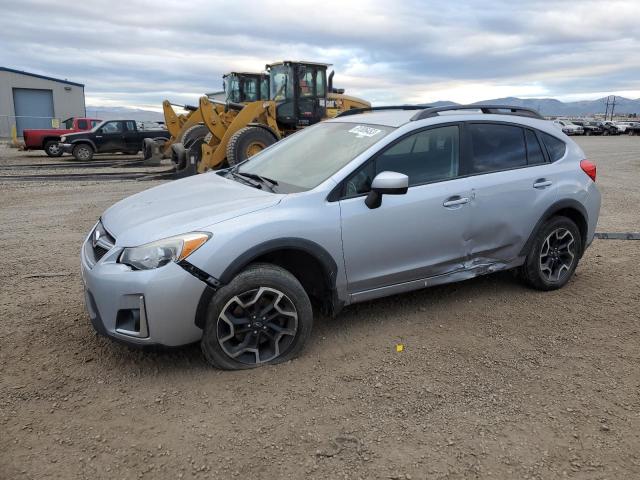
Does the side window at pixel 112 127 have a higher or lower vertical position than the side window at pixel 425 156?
higher

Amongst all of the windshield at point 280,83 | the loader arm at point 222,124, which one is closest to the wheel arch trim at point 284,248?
the loader arm at point 222,124

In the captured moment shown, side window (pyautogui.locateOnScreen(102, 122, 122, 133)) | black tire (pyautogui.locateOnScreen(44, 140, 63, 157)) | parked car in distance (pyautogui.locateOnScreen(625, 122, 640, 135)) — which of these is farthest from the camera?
parked car in distance (pyautogui.locateOnScreen(625, 122, 640, 135))

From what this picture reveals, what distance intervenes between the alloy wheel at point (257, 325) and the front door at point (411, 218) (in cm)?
55

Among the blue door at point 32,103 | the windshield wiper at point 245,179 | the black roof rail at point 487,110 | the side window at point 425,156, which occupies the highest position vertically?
the blue door at point 32,103

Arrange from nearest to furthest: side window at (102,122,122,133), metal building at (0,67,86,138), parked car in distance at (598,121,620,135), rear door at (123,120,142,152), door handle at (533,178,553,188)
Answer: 1. door handle at (533,178,553,188)
2. side window at (102,122,122,133)
3. rear door at (123,120,142,152)
4. metal building at (0,67,86,138)
5. parked car in distance at (598,121,620,135)

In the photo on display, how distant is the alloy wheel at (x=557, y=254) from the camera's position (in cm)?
467

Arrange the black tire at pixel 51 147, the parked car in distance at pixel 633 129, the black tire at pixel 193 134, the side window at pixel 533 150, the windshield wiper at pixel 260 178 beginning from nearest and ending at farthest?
the windshield wiper at pixel 260 178 → the side window at pixel 533 150 → the black tire at pixel 193 134 → the black tire at pixel 51 147 → the parked car in distance at pixel 633 129

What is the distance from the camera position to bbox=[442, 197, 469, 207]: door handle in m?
3.95

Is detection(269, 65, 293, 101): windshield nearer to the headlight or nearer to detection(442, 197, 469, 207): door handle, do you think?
Answer: detection(442, 197, 469, 207): door handle

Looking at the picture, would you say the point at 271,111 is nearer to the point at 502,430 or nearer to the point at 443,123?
the point at 443,123

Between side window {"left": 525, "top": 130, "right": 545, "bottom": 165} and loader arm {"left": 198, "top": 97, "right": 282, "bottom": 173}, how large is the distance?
9258mm

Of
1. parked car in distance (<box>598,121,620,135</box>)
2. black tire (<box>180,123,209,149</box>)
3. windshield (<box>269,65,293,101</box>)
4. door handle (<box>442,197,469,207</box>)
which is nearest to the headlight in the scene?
door handle (<box>442,197,469,207</box>)

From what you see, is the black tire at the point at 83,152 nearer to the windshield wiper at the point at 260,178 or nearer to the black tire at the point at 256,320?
the windshield wiper at the point at 260,178

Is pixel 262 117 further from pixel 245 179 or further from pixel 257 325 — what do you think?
pixel 257 325
